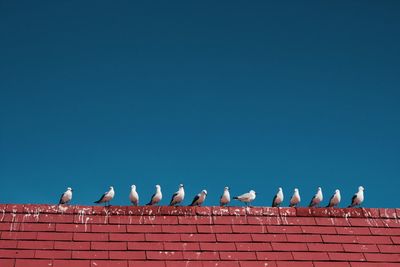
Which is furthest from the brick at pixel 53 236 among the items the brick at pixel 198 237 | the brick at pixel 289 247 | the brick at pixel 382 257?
the brick at pixel 382 257

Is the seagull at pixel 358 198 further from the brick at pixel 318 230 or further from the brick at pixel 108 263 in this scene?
the brick at pixel 108 263

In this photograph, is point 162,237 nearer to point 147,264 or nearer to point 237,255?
point 147,264

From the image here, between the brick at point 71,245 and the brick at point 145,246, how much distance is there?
627 mm

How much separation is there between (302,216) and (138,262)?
284cm

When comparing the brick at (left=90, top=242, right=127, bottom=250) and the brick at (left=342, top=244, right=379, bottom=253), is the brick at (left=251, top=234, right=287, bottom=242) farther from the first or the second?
the brick at (left=90, top=242, right=127, bottom=250)

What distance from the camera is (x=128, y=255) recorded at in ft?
30.7

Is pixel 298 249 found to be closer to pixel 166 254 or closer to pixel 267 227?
pixel 267 227

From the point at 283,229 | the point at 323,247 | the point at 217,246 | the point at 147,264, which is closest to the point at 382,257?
the point at 323,247

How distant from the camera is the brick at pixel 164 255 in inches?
368

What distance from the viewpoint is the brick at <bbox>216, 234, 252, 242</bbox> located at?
9836 millimetres

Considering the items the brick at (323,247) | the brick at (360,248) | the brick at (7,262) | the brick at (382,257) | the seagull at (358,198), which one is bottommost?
the brick at (382,257)

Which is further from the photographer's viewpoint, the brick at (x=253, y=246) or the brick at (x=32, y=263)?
the brick at (x=253, y=246)

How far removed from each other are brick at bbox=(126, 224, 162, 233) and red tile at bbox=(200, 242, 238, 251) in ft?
2.39

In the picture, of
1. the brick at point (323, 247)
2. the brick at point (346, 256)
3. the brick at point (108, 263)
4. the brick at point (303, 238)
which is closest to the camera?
the brick at point (108, 263)
